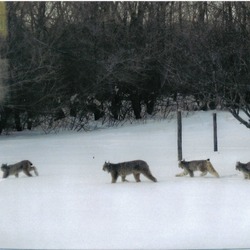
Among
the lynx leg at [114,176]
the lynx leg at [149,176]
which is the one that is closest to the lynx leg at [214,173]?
the lynx leg at [149,176]

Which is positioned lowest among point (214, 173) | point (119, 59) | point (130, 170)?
point (214, 173)

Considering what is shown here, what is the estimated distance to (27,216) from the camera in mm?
4750

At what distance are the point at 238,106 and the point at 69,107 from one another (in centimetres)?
257

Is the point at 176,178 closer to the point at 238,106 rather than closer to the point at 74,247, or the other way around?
the point at 238,106

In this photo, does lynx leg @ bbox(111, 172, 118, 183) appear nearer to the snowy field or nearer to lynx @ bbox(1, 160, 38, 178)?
the snowy field

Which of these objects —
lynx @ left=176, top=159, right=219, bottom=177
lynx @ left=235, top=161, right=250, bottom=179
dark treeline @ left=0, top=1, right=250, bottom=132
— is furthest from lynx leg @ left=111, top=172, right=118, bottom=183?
dark treeline @ left=0, top=1, right=250, bottom=132

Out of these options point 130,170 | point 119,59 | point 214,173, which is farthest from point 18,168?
point 119,59

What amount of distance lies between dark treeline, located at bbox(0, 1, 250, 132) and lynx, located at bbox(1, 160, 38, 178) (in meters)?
1.05

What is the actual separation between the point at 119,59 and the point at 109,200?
5.51 meters

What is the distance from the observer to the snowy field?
4320 mm

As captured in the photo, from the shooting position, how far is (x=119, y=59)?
34.9 ft

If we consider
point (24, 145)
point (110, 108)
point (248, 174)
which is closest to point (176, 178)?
point (248, 174)

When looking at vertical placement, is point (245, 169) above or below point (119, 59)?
below

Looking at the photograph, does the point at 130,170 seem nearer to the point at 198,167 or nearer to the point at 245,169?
the point at 198,167
